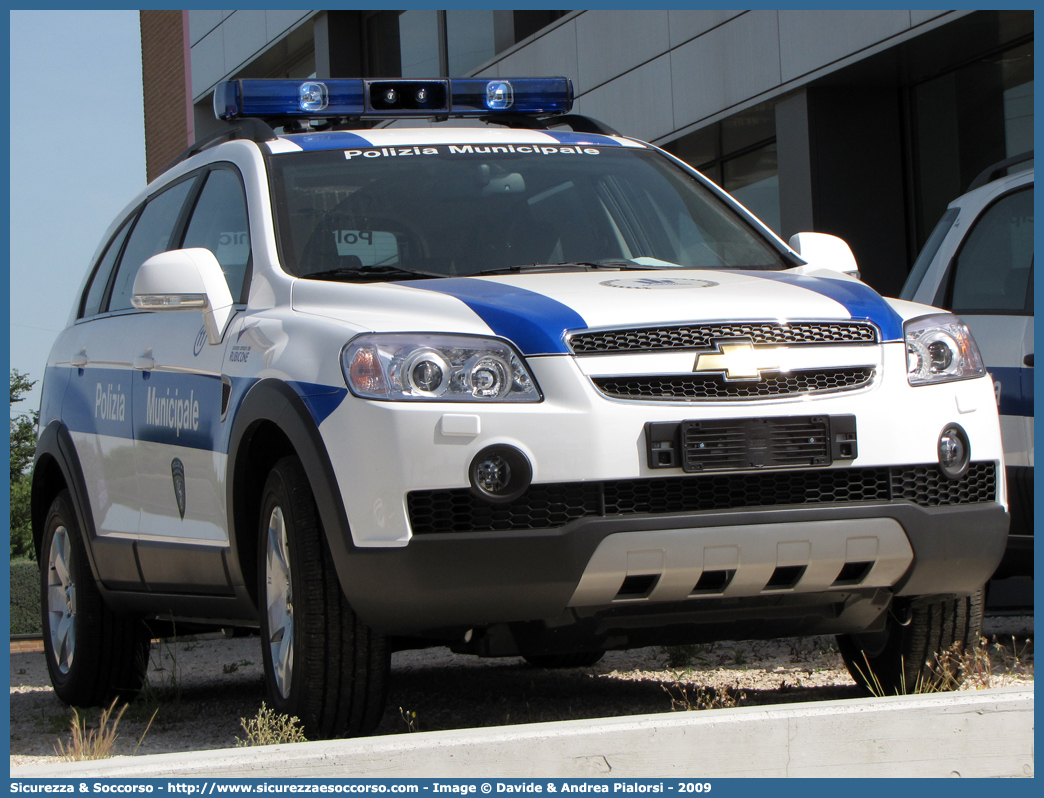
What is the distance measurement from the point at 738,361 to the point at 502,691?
2.77 metres

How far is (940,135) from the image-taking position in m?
12.4

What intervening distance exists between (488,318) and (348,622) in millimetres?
943

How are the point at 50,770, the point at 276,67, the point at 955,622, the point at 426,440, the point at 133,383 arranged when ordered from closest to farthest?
the point at 50,770 < the point at 426,440 < the point at 955,622 < the point at 133,383 < the point at 276,67

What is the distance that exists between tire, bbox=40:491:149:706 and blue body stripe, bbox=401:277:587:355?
8.73 feet

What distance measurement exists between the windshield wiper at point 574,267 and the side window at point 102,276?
7.96 feet

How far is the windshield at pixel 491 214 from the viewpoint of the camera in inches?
190

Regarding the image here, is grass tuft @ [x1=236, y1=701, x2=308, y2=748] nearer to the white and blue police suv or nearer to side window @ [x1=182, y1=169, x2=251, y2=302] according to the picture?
the white and blue police suv

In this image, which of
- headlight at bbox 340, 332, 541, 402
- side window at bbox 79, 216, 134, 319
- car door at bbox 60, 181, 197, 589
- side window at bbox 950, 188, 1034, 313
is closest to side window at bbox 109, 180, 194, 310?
car door at bbox 60, 181, 197, 589

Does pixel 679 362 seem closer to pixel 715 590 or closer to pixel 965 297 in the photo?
pixel 715 590

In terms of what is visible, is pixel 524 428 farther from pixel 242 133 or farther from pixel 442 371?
pixel 242 133

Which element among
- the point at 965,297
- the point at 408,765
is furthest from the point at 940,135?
the point at 408,765

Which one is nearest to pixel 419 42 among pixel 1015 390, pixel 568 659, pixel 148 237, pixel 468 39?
pixel 468 39

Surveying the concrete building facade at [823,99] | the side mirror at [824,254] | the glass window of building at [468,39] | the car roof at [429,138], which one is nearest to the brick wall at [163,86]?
the glass window of building at [468,39]

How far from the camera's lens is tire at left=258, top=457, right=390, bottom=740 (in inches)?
162
